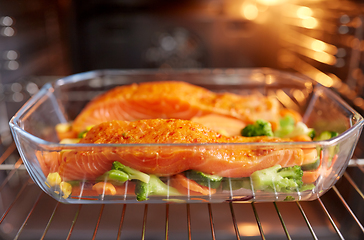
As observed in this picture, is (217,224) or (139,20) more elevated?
(139,20)

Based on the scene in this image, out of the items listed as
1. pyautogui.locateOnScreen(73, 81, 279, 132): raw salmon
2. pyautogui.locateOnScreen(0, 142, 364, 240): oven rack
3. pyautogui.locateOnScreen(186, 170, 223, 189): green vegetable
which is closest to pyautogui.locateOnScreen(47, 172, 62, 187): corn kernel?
pyautogui.locateOnScreen(0, 142, 364, 240): oven rack

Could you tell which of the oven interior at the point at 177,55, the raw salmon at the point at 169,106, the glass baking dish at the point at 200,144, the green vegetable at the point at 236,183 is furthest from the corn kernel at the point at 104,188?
the raw salmon at the point at 169,106

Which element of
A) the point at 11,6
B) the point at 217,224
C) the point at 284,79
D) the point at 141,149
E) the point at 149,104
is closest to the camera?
the point at 141,149

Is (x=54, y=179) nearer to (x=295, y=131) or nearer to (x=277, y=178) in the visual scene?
(x=277, y=178)

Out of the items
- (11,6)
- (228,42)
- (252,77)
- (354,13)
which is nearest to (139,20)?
(228,42)

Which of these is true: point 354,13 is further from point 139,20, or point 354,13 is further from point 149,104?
point 139,20

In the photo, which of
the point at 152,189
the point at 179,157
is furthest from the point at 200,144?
the point at 152,189

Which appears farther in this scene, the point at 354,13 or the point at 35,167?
the point at 354,13
